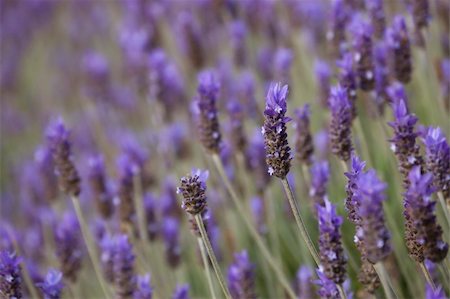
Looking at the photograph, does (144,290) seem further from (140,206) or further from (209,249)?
(140,206)

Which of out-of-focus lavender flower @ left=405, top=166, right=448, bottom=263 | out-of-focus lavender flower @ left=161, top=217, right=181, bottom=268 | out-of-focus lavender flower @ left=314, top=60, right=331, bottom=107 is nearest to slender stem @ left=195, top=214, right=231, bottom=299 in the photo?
out-of-focus lavender flower @ left=405, top=166, right=448, bottom=263

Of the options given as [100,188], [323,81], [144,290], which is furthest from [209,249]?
[323,81]

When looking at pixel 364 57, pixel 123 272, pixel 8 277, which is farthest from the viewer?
pixel 364 57

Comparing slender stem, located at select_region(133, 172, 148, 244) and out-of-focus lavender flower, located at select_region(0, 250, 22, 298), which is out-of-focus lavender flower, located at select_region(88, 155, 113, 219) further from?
out-of-focus lavender flower, located at select_region(0, 250, 22, 298)

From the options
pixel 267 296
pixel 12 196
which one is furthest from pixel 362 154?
pixel 12 196

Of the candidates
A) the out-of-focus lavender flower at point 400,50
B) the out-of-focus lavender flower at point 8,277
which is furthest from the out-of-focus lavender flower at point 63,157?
the out-of-focus lavender flower at point 400,50

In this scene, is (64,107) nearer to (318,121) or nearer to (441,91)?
(318,121)
